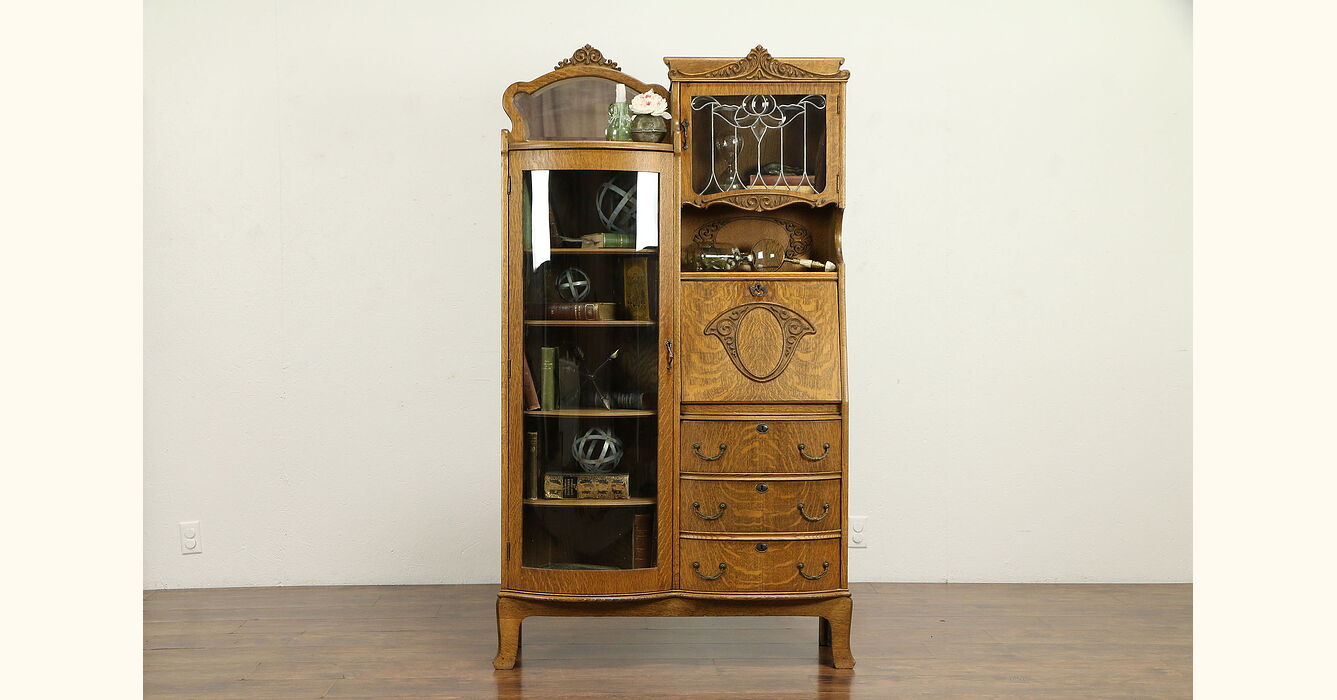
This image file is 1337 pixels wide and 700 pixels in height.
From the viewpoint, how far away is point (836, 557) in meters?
2.74

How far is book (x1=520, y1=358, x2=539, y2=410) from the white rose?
810 mm

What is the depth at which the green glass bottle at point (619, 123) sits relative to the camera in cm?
278

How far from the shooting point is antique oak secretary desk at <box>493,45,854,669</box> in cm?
271

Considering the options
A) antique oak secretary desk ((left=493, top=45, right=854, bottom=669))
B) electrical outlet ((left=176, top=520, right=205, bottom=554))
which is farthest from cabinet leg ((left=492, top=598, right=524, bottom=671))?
electrical outlet ((left=176, top=520, right=205, bottom=554))

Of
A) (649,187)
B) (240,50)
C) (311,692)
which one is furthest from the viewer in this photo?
(240,50)

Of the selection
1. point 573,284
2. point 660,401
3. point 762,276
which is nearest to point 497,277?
point 573,284

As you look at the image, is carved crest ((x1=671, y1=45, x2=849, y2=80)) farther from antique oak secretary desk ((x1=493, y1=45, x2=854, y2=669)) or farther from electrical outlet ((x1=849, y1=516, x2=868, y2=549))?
electrical outlet ((x1=849, y1=516, x2=868, y2=549))

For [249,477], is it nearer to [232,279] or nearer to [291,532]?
[291,532]

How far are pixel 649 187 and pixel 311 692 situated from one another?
1.67 metres

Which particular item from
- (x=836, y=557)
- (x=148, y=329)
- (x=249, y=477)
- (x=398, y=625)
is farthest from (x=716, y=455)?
(x=148, y=329)

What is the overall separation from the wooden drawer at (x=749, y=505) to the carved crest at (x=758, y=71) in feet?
3.89

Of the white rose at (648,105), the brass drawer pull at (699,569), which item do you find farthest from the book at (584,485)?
the white rose at (648,105)

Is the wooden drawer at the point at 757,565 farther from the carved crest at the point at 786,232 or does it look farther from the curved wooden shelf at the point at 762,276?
the carved crest at the point at 786,232

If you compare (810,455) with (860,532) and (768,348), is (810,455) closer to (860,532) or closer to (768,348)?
(768,348)
